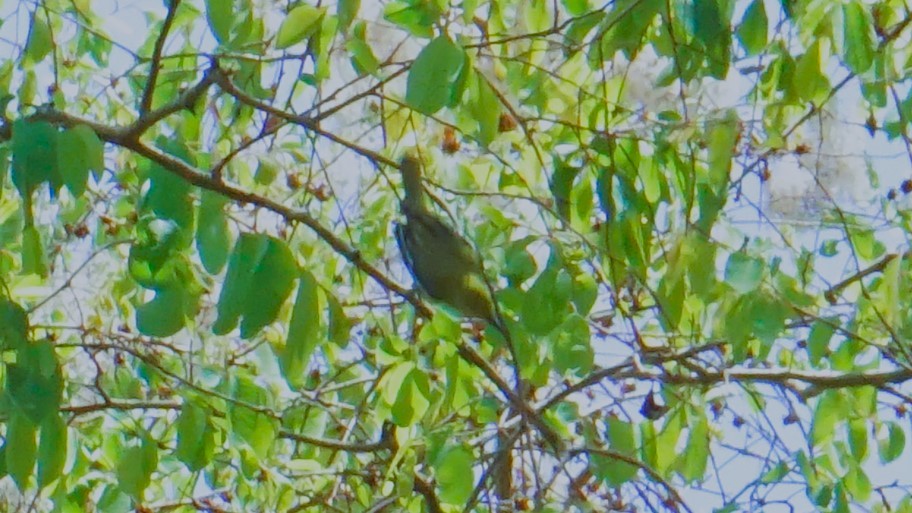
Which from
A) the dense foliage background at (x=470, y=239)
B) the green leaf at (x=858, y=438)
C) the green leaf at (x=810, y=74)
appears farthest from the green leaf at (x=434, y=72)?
the green leaf at (x=858, y=438)

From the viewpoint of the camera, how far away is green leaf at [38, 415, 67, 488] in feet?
3.72

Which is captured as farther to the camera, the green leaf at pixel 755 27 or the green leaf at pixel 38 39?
the green leaf at pixel 38 39

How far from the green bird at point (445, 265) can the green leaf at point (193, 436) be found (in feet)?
0.88

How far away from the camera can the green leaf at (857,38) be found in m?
1.30

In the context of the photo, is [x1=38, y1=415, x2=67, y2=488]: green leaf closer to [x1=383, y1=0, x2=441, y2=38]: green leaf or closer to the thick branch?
the thick branch

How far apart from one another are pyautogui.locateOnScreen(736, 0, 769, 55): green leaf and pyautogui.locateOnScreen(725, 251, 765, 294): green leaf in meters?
0.18

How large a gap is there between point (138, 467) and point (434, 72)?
57 centimetres

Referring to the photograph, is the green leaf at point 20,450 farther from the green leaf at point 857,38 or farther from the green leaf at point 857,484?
the green leaf at point 857,484

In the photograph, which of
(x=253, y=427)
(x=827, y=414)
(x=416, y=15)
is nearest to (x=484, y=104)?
(x=416, y=15)

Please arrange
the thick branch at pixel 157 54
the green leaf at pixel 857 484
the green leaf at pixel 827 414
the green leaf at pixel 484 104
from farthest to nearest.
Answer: the green leaf at pixel 857 484, the green leaf at pixel 827 414, the green leaf at pixel 484 104, the thick branch at pixel 157 54

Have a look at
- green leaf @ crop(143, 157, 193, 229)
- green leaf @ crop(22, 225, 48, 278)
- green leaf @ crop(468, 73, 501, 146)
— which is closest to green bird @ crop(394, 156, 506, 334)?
green leaf @ crop(468, 73, 501, 146)

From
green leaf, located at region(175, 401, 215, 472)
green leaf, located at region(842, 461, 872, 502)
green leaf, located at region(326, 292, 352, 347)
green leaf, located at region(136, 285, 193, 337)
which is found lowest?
green leaf, located at region(136, 285, 193, 337)

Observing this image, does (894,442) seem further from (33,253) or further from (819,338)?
(33,253)

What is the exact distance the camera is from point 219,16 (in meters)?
1.09
